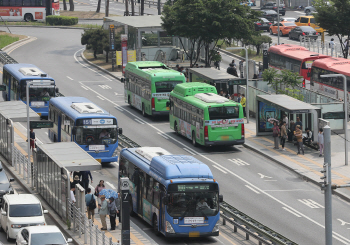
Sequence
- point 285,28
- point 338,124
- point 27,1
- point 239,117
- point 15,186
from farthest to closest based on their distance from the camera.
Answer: point 27,1 → point 285,28 → point 338,124 → point 239,117 → point 15,186

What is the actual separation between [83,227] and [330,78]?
3036 centimetres

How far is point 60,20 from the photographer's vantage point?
330 ft

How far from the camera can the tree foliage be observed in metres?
58.8

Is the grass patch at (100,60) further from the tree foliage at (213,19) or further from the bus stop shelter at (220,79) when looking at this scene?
the bus stop shelter at (220,79)

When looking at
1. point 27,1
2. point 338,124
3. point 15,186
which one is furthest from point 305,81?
point 27,1

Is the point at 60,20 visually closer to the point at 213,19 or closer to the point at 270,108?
the point at 213,19

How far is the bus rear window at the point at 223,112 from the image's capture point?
40.5 metres

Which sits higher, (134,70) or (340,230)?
(134,70)

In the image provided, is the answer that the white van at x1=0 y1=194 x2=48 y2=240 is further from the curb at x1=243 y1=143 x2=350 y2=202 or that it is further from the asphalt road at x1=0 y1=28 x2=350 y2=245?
the curb at x1=243 y1=143 x2=350 y2=202

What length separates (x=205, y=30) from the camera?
193 ft

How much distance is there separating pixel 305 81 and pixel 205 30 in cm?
907

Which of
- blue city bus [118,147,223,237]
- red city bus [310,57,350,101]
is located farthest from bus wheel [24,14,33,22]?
blue city bus [118,147,223,237]

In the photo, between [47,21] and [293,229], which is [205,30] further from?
[47,21]

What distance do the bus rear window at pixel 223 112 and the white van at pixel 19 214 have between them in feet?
50.1
